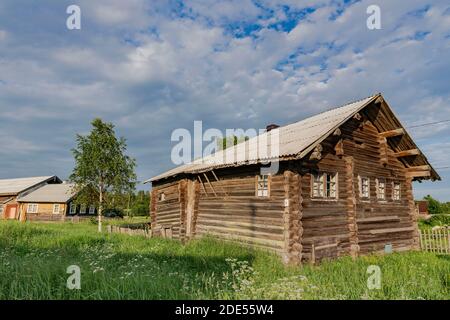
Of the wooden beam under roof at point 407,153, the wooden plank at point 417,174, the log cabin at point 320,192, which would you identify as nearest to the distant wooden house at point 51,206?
the log cabin at point 320,192

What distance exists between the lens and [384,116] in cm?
1454

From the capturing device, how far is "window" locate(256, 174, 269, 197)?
1211cm

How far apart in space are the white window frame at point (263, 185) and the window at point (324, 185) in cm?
180

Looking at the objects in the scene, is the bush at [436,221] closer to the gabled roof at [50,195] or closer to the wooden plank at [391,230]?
the wooden plank at [391,230]

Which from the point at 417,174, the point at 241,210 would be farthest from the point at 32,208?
the point at 417,174

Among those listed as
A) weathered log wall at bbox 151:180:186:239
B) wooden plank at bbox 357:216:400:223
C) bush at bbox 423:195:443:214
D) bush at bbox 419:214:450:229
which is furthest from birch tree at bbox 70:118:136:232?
bush at bbox 423:195:443:214

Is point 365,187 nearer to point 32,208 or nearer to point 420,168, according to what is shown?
point 420,168

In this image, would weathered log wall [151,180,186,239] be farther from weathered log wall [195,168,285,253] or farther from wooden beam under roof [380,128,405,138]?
wooden beam under roof [380,128,405,138]

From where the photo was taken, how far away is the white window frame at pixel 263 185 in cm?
1201

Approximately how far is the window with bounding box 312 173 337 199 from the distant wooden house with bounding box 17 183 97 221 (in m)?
32.1

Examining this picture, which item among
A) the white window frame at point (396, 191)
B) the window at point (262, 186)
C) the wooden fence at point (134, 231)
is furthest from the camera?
the wooden fence at point (134, 231)

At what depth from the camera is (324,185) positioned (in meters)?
12.2
